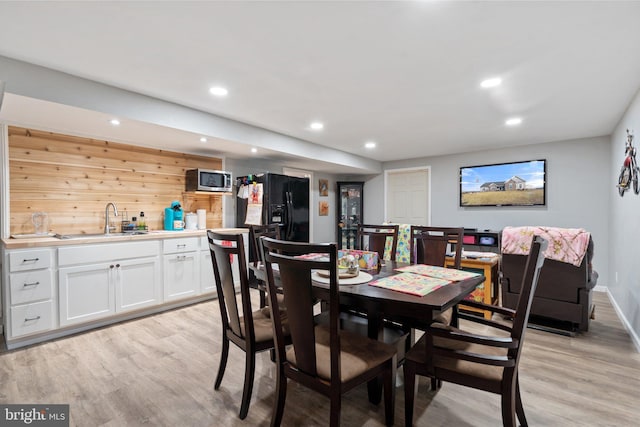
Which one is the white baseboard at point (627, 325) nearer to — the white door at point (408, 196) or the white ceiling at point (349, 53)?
the white ceiling at point (349, 53)

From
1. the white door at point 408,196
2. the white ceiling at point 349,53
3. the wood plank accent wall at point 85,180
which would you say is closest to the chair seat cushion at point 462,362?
the white ceiling at point 349,53

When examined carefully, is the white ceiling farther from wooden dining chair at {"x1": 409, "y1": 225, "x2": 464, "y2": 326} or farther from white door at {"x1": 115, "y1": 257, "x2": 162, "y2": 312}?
white door at {"x1": 115, "y1": 257, "x2": 162, "y2": 312}

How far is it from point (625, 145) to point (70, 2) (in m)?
4.90

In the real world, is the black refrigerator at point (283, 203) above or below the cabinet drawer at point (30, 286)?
above

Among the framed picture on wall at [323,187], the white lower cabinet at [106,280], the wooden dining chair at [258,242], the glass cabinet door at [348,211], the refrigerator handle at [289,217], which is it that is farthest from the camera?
the glass cabinet door at [348,211]

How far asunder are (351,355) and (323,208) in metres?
5.35

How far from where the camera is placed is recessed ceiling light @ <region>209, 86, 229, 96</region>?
106 inches

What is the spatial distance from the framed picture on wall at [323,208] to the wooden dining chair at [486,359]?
5.17m

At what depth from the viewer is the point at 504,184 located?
203 inches

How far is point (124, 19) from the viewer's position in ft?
5.73

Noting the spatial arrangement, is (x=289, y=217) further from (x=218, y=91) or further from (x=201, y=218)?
(x=218, y=91)

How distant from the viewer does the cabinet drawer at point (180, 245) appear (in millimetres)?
3507

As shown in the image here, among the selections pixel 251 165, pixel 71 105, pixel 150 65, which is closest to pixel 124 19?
pixel 150 65

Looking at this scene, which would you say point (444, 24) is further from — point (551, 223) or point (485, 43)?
point (551, 223)
